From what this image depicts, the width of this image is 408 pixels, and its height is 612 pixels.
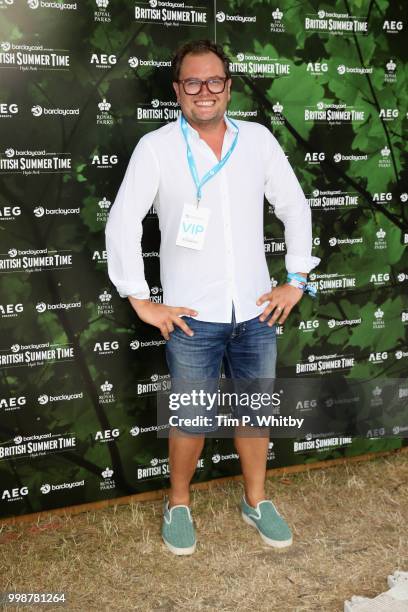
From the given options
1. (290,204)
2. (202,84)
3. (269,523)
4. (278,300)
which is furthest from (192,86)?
(269,523)

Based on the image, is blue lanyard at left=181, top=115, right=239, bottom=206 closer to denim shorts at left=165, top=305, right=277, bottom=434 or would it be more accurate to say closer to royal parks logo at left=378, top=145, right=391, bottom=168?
denim shorts at left=165, top=305, right=277, bottom=434

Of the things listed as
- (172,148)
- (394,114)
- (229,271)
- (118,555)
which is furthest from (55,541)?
(394,114)

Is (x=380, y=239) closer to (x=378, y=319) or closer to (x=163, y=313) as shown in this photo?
(x=378, y=319)

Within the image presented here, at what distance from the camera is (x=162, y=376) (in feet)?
10.1

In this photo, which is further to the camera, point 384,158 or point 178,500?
point 384,158

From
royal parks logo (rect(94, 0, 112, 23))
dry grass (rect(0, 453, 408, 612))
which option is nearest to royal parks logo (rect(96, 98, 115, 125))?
royal parks logo (rect(94, 0, 112, 23))

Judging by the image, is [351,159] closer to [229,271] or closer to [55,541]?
[229,271]

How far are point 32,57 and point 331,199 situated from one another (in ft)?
4.45

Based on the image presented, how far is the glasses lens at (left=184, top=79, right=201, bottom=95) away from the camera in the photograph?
7.91ft

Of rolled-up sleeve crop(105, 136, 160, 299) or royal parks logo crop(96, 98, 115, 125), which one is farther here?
royal parks logo crop(96, 98, 115, 125)

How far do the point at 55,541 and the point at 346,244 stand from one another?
5.66 feet

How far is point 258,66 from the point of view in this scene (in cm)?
296

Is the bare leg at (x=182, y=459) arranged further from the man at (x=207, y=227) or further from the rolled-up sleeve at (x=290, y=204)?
the rolled-up sleeve at (x=290, y=204)

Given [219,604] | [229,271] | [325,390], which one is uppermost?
[229,271]
